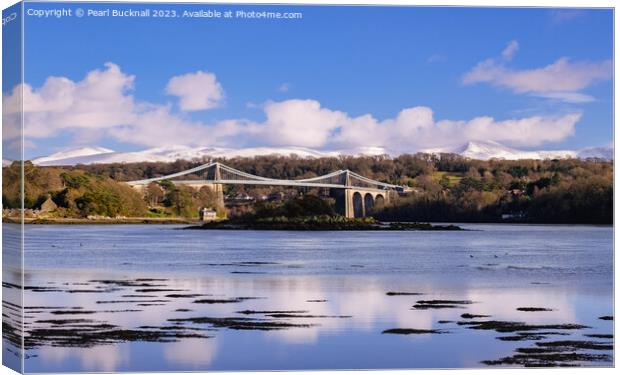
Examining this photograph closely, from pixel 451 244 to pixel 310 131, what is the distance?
3642 mm

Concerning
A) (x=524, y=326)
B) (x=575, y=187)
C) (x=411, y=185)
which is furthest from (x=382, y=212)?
(x=524, y=326)

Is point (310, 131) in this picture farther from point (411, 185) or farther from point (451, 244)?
point (451, 244)

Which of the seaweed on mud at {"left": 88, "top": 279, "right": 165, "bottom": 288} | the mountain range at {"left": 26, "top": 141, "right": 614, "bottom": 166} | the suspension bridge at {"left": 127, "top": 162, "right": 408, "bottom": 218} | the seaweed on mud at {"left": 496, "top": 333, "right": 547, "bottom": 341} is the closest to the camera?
the seaweed on mud at {"left": 496, "top": 333, "right": 547, "bottom": 341}

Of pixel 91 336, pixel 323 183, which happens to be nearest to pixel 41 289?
pixel 91 336

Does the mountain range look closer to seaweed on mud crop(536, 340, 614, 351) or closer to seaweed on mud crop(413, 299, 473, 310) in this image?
seaweed on mud crop(413, 299, 473, 310)

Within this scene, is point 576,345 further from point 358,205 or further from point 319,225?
point 319,225

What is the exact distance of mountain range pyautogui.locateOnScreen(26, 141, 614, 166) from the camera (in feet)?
44.1

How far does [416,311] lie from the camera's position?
1334 centimetres

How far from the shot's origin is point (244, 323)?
1277cm

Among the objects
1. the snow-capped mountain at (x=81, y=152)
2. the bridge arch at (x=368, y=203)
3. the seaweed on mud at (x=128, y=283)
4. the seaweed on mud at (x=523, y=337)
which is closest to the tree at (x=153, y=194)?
the seaweed on mud at (x=128, y=283)

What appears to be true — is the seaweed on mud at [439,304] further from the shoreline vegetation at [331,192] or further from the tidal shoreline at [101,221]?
the tidal shoreline at [101,221]

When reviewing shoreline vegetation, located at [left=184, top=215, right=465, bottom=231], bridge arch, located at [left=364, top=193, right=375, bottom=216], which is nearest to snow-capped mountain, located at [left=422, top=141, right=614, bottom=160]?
bridge arch, located at [left=364, top=193, right=375, bottom=216]

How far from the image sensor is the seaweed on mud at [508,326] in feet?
42.4

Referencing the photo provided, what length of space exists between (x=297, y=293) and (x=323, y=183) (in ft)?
5.46
